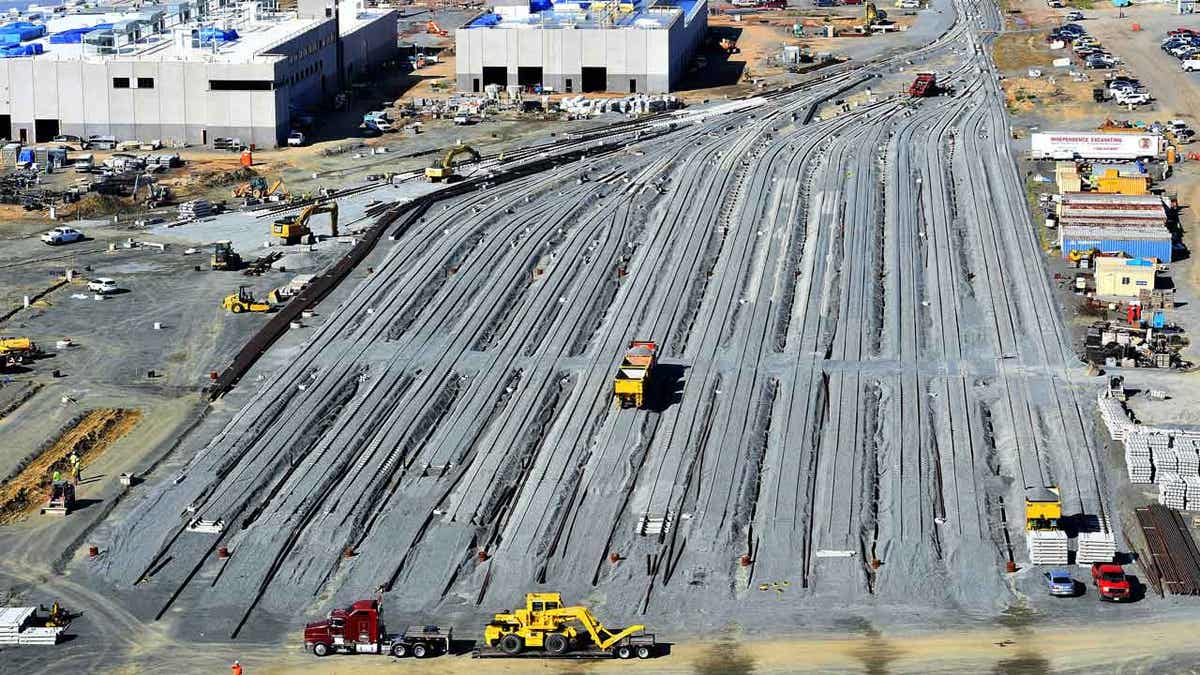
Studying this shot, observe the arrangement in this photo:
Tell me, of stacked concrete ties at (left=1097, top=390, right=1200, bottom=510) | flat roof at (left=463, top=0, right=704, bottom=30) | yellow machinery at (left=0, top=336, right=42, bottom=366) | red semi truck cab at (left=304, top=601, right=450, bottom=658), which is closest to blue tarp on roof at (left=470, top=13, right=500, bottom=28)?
flat roof at (left=463, top=0, right=704, bottom=30)

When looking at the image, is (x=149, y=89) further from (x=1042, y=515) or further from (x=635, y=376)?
(x=1042, y=515)

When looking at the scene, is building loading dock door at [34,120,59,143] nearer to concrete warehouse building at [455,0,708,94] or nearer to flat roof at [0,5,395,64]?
flat roof at [0,5,395,64]

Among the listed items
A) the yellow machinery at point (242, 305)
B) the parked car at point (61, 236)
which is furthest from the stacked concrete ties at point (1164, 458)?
the parked car at point (61, 236)

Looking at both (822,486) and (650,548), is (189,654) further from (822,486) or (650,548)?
(822,486)

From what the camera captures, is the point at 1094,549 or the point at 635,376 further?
the point at 635,376

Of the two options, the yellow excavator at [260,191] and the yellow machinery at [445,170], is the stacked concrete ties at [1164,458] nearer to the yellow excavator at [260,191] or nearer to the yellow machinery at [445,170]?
the yellow machinery at [445,170]

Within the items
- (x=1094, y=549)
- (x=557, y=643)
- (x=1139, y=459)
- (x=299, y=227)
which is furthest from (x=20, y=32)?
(x=1094, y=549)
